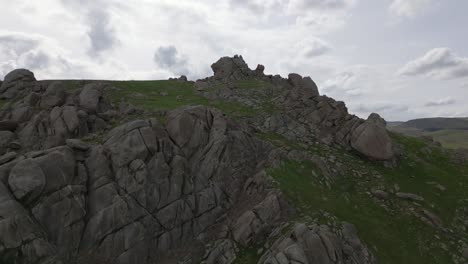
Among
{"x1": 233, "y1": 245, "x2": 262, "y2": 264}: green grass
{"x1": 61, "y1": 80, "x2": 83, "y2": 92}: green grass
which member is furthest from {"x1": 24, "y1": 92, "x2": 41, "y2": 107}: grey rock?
{"x1": 233, "y1": 245, "x2": 262, "y2": 264}: green grass

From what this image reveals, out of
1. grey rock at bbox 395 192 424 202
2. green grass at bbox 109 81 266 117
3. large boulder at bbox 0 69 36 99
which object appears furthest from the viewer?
large boulder at bbox 0 69 36 99

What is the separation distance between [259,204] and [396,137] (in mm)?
33558

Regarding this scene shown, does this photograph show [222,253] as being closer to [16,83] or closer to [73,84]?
[16,83]

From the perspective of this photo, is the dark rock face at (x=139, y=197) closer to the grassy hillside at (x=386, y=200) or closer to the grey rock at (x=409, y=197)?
the grassy hillside at (x=386, y=200)

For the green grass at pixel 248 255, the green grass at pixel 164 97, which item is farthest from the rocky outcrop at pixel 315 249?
the green grass at pixel 164 97

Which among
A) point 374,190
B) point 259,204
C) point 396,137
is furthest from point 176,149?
point 396,137

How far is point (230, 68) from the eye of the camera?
247 feet

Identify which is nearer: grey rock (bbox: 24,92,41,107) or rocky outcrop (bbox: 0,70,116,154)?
rocky outcrop (bbox: 0,70,116,154)

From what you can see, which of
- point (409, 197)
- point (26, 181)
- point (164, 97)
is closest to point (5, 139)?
point (26, 181)

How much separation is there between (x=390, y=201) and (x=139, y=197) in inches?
1028

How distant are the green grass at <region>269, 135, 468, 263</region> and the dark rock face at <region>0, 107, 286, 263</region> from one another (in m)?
3.59

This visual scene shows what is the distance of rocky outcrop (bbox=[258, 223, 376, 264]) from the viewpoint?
24.5 metres

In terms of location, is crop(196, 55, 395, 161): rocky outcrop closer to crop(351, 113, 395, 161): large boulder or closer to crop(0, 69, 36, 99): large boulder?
crop(351, 113, 395, 161): large boulder

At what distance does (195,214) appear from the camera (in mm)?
30453
